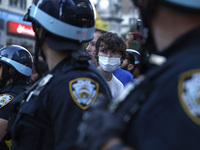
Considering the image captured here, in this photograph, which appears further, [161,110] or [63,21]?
[63,21]

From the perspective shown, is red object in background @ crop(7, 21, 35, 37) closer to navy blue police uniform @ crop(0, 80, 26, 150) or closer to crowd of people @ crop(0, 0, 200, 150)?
navy blue police uniform @ crop(0, 80, 26, 150)

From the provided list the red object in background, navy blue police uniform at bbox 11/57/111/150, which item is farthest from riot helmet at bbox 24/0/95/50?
the red object in background

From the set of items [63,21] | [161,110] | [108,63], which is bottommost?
[108,63]

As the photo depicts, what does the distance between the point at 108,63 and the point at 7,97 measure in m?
1.41

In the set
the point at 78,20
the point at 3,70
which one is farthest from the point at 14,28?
the point at 78,20

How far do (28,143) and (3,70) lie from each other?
1991 millimetres

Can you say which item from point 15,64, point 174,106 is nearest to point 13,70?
point 15,64

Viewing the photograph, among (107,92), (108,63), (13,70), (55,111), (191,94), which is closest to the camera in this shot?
(191,94)

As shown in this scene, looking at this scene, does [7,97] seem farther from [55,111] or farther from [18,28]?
[18,28]

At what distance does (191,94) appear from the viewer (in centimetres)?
103

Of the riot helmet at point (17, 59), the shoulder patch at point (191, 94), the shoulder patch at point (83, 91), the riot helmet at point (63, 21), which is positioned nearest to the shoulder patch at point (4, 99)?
the riot helmet at point (17, 59)

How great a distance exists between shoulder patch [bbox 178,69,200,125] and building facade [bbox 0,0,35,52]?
2503 cm

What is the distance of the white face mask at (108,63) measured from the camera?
12.4 ft

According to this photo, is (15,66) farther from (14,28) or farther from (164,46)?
(14,28)
